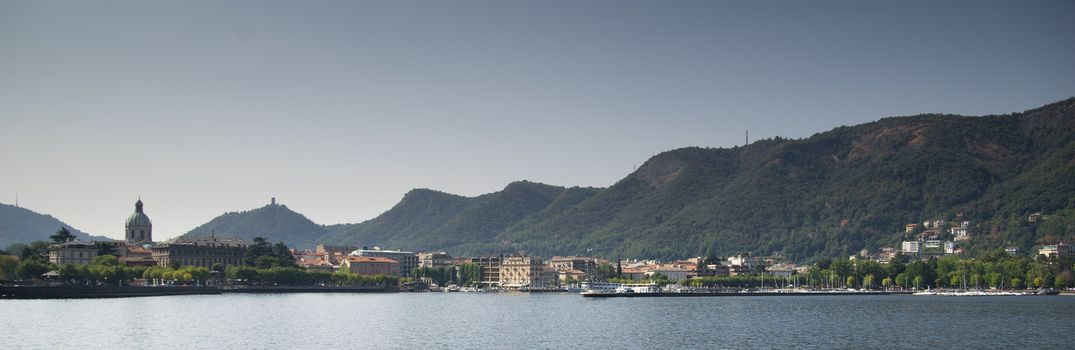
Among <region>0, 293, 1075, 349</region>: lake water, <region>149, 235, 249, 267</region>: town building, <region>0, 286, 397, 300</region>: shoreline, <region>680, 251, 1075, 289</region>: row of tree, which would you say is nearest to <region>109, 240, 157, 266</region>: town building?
<region>149, 235, 249, 267</region>: town building

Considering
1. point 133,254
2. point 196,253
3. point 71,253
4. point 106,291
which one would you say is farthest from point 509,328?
point 196,253

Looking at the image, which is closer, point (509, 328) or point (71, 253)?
point (509, 328)

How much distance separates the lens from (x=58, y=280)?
14262 cm

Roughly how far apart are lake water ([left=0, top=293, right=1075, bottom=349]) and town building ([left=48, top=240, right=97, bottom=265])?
5814 cm

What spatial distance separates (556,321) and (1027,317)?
3812 cm

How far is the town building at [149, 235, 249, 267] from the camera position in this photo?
611ft

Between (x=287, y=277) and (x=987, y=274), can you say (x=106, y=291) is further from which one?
(x=987, y=274)

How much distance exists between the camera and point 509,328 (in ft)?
269

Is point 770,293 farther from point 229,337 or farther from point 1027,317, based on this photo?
point 229,337

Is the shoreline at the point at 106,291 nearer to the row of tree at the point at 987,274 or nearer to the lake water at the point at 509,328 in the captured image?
the lake water at the point at 509,328

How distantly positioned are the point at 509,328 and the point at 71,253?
351 ft

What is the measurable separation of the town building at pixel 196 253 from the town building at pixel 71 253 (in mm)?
13923

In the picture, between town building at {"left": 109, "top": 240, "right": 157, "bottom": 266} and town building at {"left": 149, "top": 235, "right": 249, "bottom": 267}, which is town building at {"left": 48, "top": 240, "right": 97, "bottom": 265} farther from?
town building at {"left": 149, "top": 235, "right": 249, "bottom": 267}

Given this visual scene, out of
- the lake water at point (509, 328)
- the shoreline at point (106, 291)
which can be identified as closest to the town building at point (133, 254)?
the shoreline at point (106, 291)
